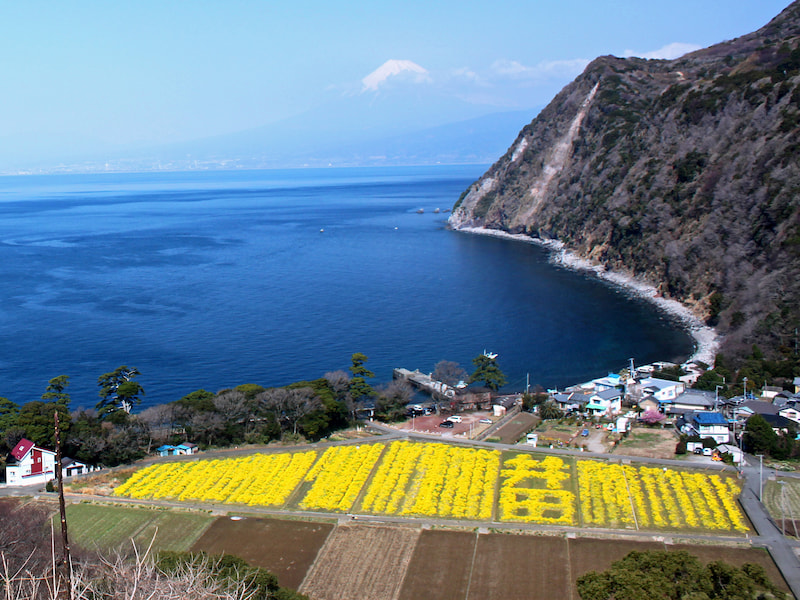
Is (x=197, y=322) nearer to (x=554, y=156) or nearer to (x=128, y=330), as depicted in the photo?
(x=128, y=330)

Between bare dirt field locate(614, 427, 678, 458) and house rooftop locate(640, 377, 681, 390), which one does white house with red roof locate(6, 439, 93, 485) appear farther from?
house rooftop locate(640, 377, 681, 390)

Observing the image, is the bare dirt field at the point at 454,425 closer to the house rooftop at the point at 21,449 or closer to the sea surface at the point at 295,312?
the sea surface at the point at 295,312

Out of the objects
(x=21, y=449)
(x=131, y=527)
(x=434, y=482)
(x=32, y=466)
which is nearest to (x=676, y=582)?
(x=434, y=482)

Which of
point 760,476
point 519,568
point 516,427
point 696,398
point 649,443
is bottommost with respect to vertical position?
point 516,427

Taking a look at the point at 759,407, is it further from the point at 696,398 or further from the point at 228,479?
the point at 228,479

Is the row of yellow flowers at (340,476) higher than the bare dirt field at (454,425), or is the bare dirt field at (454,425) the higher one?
the row of yellow flowers at (340,476)

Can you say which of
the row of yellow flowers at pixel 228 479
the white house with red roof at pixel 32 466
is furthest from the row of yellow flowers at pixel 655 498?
the white house with red roof at pixel 32 466
